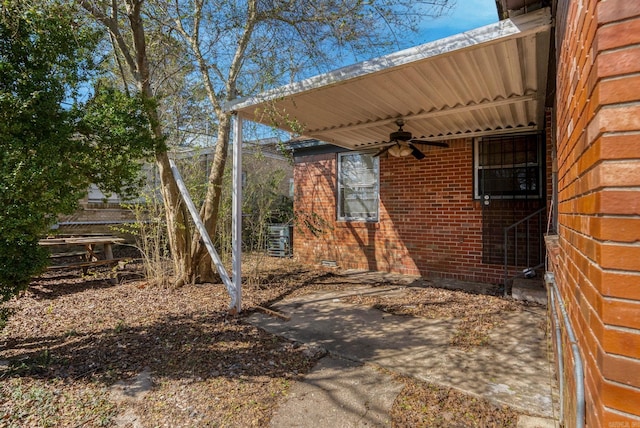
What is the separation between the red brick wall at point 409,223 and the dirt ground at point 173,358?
1194 mm

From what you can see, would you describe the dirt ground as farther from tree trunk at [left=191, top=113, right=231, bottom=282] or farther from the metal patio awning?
the metal patio awning

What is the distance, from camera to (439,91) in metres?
4.22

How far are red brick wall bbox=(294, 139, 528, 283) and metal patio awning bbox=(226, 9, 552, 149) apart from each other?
0.89 m

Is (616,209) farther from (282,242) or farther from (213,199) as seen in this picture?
(282,242)

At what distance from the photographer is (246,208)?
6.28 m

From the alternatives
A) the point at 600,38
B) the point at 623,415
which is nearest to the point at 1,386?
the point at 623,415

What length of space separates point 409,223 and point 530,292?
2.65 meters

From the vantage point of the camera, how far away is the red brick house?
2.84ft

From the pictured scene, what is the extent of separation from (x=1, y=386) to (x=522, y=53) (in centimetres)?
522

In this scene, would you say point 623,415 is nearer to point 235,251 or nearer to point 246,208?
point 235,251

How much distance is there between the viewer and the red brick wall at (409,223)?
645 cm

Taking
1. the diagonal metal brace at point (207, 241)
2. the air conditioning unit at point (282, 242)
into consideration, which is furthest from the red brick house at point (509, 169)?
the diagonal metal brace at point (207, 241)

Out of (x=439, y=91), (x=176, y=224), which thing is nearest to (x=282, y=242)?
(x=176, y=224)

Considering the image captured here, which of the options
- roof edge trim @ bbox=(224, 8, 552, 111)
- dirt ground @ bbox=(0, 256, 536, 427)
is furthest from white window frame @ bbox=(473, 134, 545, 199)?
roof edge trim @ bbox=(224, 8, 552, 111)
